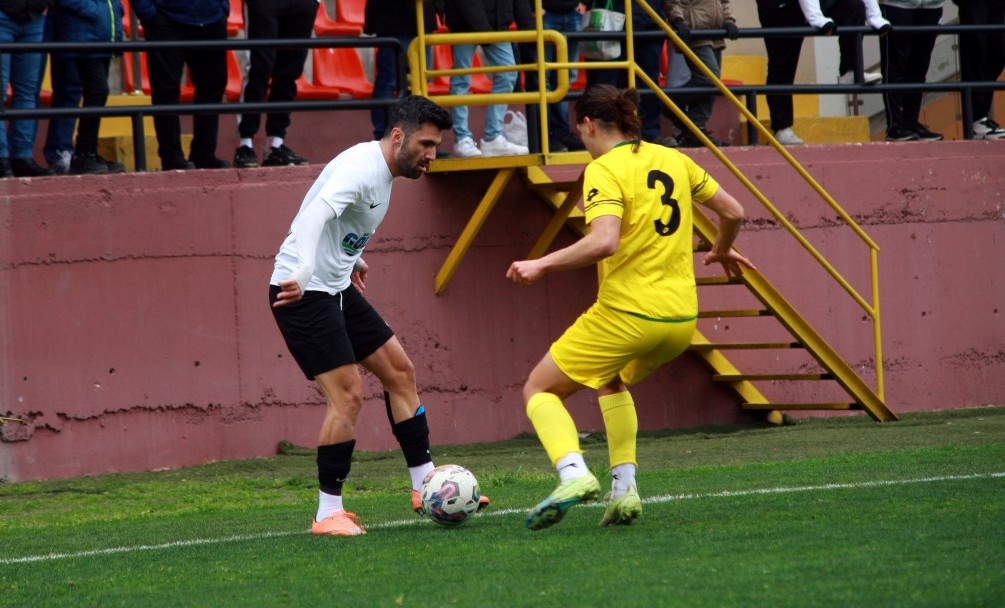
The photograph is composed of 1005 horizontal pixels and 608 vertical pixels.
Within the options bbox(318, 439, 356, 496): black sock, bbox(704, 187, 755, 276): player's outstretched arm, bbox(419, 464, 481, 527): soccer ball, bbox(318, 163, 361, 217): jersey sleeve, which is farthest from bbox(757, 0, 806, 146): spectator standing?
bbox(318, 439, 356, 496): black sock

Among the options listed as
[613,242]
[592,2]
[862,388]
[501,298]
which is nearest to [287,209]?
[501,298]

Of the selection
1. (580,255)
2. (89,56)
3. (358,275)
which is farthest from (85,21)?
(580,255)

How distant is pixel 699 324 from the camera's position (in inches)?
525

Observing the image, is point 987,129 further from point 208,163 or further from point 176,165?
point 176,165

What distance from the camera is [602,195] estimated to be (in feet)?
22.6

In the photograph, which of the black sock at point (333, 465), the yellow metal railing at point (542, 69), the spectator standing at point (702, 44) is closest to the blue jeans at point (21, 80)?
the yellow metal railing at point (542, 69)

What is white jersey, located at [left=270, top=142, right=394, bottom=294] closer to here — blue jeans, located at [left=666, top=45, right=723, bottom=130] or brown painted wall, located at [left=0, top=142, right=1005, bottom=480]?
brown painted wall, located at [left=0, top=142, right=1005, bottom=480]

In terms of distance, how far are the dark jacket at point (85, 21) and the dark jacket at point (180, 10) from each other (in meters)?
0.22

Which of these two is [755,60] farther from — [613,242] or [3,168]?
[613,242]

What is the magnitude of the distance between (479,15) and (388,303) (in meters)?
2.45

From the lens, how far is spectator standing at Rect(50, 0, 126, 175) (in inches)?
456

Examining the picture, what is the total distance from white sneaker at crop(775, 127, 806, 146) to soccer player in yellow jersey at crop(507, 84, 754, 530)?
703cm

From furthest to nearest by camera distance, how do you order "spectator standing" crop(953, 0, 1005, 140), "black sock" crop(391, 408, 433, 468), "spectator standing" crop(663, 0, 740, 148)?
"spectator standing" crop(953, 0, 1005, 140) → "spectator standing" crop(663, 0, 740, 148) → "black sock" crop(391, 408, 433, 468)

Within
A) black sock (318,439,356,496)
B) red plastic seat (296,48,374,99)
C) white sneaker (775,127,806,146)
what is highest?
red plastic seat (296,48,374,99)
